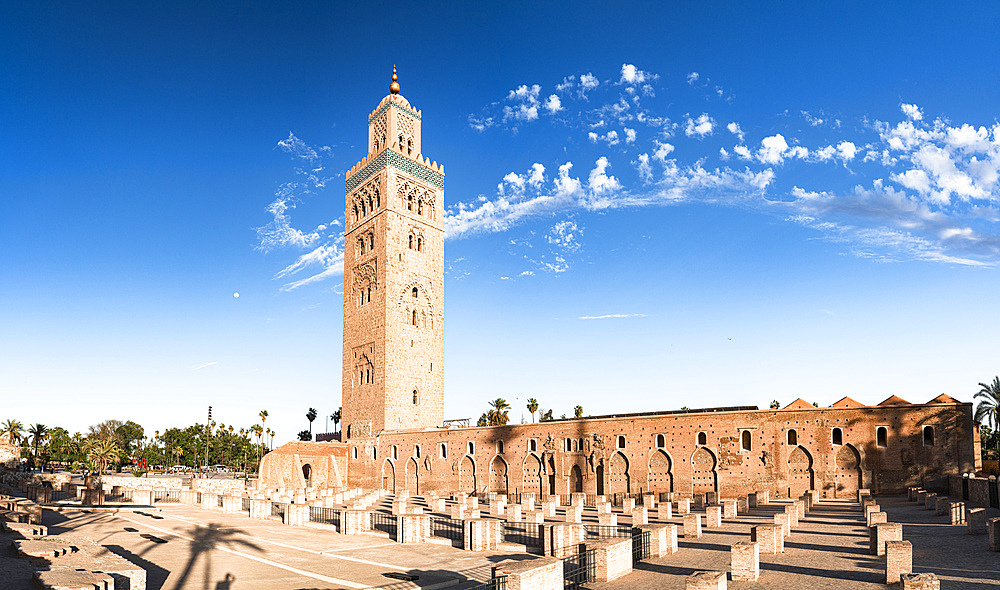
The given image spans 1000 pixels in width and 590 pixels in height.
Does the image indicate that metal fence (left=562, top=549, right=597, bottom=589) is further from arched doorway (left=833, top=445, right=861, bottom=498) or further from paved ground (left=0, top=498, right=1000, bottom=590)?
arched doorway (left=833, top=445, right=861, bottom=498)

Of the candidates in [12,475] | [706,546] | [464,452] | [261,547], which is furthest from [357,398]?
[706,546]

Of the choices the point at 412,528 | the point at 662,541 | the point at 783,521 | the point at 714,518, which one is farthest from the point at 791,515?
the point at 412,528

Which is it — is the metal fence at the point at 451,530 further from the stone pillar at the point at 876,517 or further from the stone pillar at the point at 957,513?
the stone pillar at the point at 957,513

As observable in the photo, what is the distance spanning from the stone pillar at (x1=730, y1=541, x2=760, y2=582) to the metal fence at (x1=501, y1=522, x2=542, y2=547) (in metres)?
8.94

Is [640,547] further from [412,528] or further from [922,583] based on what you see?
[412,528]

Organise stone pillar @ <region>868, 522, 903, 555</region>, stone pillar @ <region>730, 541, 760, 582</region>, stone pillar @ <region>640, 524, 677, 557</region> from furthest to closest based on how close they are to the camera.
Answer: stone pillar @ <region>640, 524, 677, 557</region>, stone pillar @ <region>868, 522, 903, 555</region>, stone pillar @ <region>730, 541, 760, 582</region>

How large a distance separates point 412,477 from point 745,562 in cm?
3441

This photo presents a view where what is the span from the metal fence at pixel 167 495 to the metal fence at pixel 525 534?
21.1 meters

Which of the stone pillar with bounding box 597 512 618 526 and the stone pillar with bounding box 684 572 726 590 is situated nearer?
the stone pillar with bounding box 684 572 726 590

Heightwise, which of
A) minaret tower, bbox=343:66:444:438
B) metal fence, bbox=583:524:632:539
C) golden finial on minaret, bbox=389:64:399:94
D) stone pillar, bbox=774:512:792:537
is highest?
golden finial on minaret, bbox=389:64:399:94

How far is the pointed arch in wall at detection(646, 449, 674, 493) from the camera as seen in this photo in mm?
31953

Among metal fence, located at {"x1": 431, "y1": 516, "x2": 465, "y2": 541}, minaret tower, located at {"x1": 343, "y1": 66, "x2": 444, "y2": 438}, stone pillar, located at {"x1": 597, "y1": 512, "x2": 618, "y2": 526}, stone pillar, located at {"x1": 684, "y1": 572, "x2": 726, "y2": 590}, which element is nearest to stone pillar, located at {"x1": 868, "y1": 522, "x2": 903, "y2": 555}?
stone pillar, located at {"x1": 684, "y1": 572, "x2": 726, "y2": 590}

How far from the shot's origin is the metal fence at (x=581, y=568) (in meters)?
12.3

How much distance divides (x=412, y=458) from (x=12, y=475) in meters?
25.2
